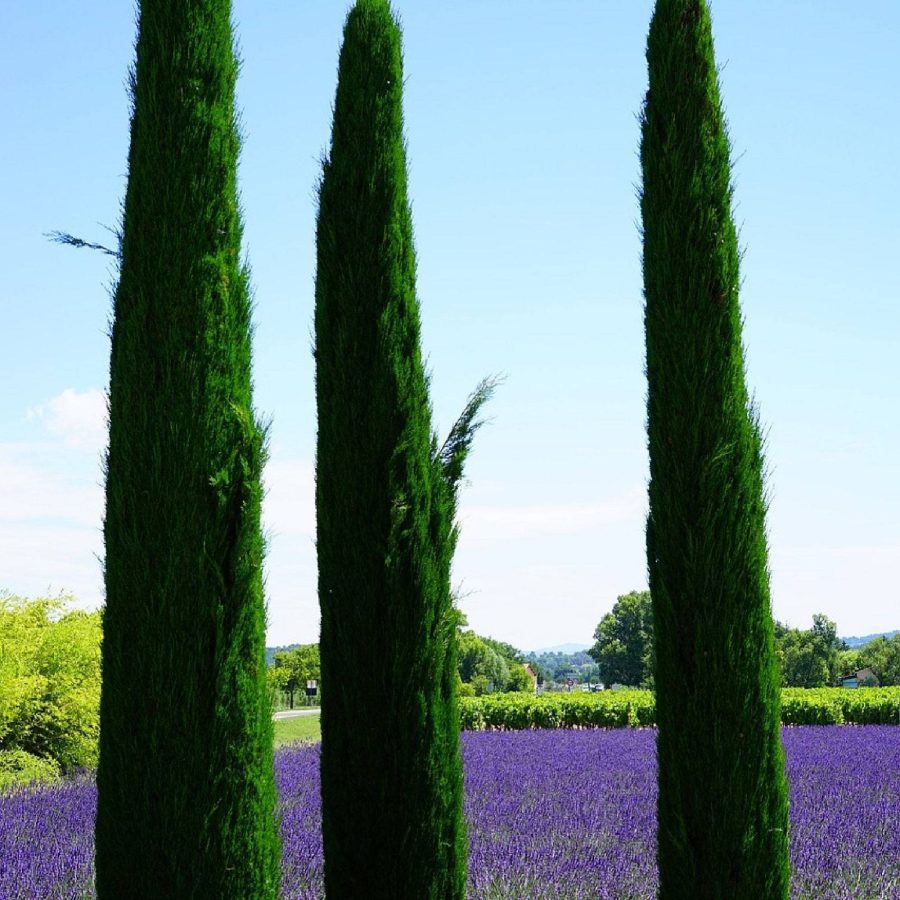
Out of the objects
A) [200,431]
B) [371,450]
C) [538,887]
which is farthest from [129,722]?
[538,887]

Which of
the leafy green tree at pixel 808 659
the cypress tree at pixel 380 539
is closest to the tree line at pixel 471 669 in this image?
the leafy green tree at pixel 808 659

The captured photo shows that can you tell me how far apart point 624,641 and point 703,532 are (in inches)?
2536

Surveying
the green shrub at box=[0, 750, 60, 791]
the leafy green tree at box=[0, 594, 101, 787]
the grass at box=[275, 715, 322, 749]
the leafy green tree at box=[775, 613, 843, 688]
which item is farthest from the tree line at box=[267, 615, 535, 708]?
the green shrub at box=[0, 750, 60, 791]

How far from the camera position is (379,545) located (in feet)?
18.0

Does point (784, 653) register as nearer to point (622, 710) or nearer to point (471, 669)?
point (471, 669)

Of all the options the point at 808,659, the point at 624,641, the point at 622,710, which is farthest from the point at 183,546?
the point at 808,659

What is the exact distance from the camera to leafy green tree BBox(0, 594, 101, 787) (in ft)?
51.4

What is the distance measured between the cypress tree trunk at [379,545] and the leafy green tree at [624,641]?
59.0 meters

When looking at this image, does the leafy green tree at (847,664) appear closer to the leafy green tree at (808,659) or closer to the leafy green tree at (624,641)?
the leafy green tree at (808,659)

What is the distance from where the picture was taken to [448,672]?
5.63 m

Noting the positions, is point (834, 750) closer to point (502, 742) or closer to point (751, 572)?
point (502, 742)

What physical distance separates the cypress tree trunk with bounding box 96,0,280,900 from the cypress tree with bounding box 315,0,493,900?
564mm

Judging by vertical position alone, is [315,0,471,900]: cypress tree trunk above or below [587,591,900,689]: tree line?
above

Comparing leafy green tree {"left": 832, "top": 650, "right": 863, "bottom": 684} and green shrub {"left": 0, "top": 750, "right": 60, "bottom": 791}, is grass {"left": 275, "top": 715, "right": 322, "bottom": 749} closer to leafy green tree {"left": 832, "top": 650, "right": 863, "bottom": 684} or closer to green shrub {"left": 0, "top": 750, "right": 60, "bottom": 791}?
green shrub {"left": 0, "top": 750, "right": 60, "bottom": 791}
